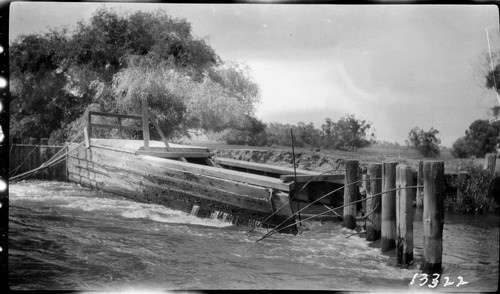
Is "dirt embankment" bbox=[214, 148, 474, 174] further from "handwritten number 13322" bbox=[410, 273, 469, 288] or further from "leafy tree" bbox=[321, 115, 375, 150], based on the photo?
"handwritten number 13322" bbox=[410, 273, 469, 288]

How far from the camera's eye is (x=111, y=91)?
6.25 m

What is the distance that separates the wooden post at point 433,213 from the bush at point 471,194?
2.91m

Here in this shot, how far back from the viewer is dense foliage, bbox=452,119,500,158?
4.71 m

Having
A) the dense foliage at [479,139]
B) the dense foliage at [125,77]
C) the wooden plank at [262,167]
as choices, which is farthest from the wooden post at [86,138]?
the dense foliage at [479,139]

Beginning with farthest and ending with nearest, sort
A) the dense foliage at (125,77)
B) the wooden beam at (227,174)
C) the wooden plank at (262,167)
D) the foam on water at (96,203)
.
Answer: the wooden plank at (262,167), the foam on water at (96,203), the wooden beam at (227,174), the dense foliage at (125,77)

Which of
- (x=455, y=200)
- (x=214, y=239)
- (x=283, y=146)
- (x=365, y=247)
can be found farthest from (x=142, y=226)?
(x=455, y=200)

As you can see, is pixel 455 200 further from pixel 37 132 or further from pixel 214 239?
pixel 37 132

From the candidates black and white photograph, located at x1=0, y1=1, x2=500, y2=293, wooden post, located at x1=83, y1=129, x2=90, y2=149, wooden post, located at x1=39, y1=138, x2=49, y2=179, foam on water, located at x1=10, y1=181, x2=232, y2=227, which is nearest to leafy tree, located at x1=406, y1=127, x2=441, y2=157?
black and white photograph, located at x1=0, y1=1, x2=500, y2=293

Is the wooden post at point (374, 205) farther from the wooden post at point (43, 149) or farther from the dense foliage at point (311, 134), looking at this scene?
the wooden post at point (43, 149)

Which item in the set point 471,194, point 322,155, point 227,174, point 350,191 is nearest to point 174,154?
point 227,174

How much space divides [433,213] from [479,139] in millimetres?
1180

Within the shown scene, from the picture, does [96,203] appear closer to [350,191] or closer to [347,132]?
[350,191]

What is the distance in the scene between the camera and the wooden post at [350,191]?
253 inches

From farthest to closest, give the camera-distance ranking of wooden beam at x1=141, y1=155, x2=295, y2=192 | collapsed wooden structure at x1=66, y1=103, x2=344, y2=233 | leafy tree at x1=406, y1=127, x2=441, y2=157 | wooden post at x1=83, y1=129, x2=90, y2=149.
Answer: wooden post at x1=83, y1=129, x2=90, y2=149 → collapsed wooden structure at x1=66, y1=103, x2=344, y2=233 → wooden beam at x1=141, y1=155, x2=295, y2=192 → leafy tree at x1=406, y1=127, x2=441, y2=157
